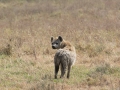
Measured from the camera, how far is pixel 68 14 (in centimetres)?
2258

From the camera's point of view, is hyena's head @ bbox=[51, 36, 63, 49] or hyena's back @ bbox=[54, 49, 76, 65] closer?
hyena's back @ bbox=[54, 49, 76, 65]

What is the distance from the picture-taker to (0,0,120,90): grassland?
846cm

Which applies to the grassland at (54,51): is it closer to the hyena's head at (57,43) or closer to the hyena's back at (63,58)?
the hyena's back at (63,58)

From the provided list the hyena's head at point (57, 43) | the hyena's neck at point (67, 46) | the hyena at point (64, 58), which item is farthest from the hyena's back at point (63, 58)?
the hyena's head at point (57, 43)

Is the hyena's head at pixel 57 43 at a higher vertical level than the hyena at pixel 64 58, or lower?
higher

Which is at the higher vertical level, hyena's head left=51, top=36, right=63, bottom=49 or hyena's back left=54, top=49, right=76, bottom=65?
hyena's head left=51, top=36, right=63, bottom=49

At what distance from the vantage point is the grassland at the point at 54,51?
846 centimetres

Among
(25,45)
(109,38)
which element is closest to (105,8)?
(109,38)

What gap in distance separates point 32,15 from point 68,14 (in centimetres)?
247

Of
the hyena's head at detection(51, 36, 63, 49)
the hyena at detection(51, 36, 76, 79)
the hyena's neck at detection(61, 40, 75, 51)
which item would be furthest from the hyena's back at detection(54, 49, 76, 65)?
the hyena's head at detection(51, 36, 63, 49)

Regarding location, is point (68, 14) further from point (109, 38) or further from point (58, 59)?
point (58, 59)

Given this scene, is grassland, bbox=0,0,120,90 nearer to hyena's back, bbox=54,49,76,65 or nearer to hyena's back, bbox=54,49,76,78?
hyena's back, bbox=54,49,76,78

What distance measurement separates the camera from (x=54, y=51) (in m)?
12.8

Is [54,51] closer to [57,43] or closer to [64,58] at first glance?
[57,43]
